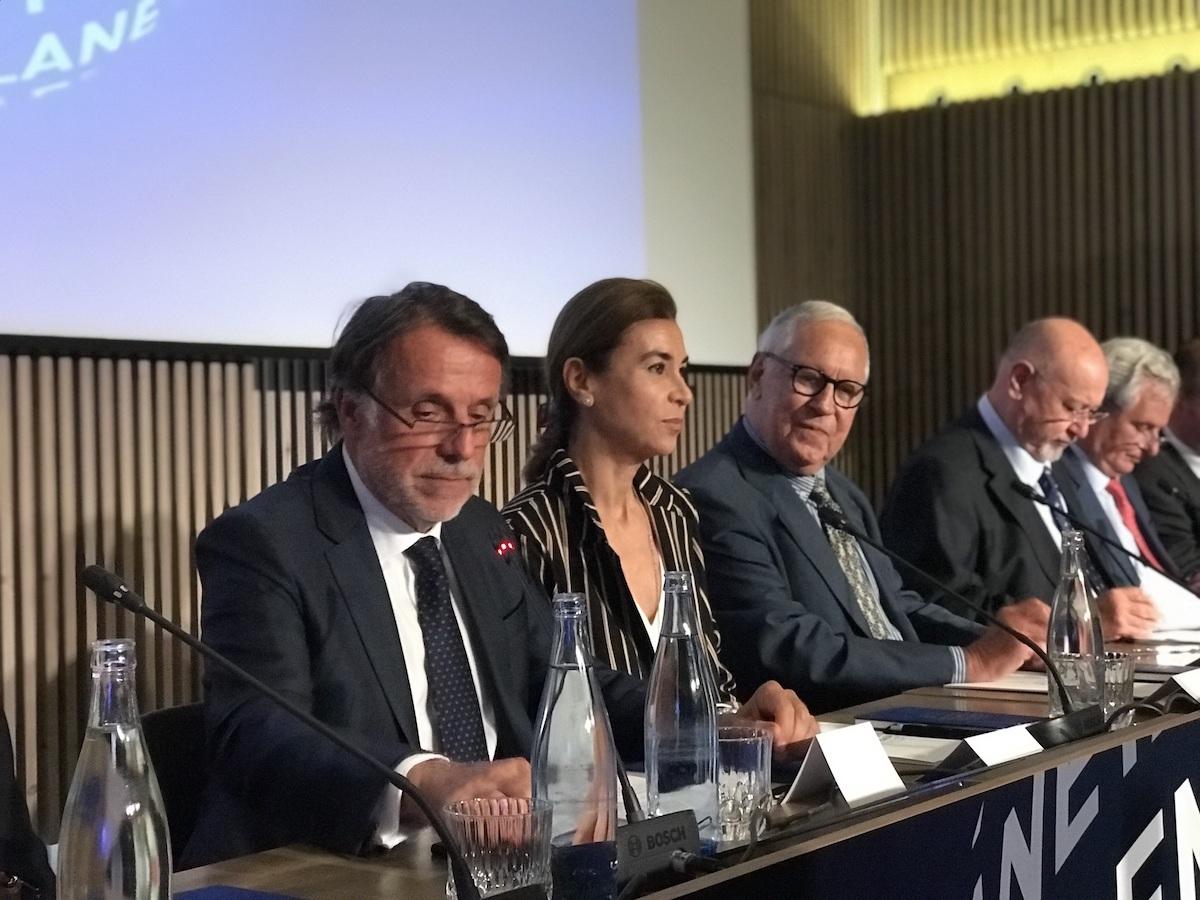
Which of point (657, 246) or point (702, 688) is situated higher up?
point (657, 246)

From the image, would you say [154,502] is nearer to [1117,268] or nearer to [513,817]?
[513,817]

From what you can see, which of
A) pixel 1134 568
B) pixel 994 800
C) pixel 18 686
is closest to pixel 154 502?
pixel 18 686

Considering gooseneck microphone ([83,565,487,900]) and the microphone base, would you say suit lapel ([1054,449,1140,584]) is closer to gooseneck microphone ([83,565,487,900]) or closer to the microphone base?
the microphone base

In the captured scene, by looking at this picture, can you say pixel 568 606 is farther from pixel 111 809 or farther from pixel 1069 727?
pixel 1069 727

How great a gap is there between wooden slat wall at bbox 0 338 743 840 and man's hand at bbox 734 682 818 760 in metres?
2.35

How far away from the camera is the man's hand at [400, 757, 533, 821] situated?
1.60 meters

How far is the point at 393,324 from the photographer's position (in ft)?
7.36

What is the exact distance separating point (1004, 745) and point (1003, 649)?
3.29 ft

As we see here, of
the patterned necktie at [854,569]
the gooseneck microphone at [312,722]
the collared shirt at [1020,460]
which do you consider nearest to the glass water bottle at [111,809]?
the gooseneck microphone at [312,722]

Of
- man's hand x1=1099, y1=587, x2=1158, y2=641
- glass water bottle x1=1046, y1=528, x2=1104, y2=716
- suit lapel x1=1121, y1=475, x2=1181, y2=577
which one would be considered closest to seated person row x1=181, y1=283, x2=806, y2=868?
glass water bottle x1=1046, y1=528, x2=1104, y2=716

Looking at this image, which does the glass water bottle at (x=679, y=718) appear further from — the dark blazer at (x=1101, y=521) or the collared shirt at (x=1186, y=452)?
the collared shirt at (x=1186, y=452)

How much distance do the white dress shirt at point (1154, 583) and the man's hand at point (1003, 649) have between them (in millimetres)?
862

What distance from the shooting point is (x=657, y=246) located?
6.20m

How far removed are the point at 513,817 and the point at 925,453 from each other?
2836 mm
